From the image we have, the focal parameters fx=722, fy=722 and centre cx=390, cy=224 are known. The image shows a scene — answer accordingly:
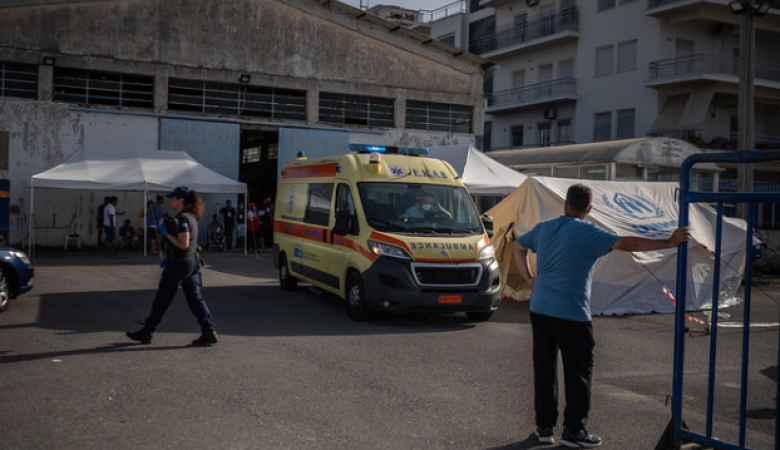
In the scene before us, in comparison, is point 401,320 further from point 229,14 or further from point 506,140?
point 506,140

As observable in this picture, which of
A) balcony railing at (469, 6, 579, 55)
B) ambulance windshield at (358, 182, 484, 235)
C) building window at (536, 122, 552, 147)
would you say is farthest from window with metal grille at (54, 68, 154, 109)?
building window at (536, 122, 552, 147)

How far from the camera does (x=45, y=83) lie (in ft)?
70.8

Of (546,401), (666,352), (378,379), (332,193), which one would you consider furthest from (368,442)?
(332,193)

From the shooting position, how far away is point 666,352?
8820 mm

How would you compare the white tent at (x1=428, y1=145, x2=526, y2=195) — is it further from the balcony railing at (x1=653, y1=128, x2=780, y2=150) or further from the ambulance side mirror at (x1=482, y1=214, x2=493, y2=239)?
the balcony railing at (x1=653, y1=128, x2=780, y2=150)

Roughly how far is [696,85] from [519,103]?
10.5 meters

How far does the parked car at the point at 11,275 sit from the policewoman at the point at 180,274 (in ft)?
10.3

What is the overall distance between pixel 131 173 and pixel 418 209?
11.8m

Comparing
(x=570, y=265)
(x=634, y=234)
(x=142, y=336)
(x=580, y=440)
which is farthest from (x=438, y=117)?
(x=580, y=440)

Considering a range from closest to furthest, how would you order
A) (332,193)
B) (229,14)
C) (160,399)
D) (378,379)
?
1. (160,399)
2. (378,379)
3. (332,193)
4. (229,14)

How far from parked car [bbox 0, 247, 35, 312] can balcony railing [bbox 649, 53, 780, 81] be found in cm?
3024

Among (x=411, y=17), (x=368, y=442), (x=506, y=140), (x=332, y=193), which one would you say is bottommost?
(x=368, y=442)

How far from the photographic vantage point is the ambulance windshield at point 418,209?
34.5 feet

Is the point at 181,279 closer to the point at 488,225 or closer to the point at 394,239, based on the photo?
the point at 394,239
